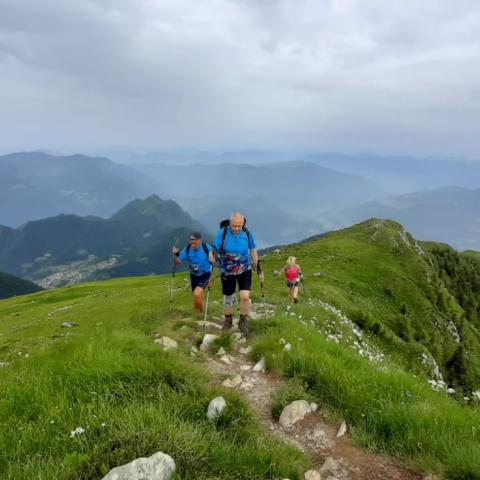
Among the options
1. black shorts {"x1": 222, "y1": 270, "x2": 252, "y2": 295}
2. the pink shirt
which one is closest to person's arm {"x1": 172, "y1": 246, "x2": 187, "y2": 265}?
black shorts {"x1": 222, "y1": 270, "x2": 252, "y2": 295}

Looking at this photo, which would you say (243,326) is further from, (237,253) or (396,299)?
(396,299)

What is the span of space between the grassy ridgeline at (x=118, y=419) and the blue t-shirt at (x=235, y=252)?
15.9 ft

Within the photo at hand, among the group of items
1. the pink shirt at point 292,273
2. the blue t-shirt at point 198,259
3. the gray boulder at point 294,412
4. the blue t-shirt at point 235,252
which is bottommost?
the pink shirt at point 292,273

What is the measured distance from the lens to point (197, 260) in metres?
17.0

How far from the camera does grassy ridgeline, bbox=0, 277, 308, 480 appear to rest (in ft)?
17.5

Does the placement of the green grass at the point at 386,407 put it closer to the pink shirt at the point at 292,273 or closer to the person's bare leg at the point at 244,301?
the person's bare leg at the point at 244,301

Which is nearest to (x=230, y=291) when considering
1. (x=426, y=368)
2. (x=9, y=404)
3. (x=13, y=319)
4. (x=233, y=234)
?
(x=233, y=234)

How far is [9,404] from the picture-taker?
6.98 metres

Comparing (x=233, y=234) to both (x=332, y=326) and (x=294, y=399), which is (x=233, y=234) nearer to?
(x=294, y=399)

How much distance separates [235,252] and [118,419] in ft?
26.6

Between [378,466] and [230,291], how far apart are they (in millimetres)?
8753

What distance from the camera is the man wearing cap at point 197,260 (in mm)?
16672

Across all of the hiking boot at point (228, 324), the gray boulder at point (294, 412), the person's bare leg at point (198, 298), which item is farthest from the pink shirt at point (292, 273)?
the gray boulder at point (294, 412)

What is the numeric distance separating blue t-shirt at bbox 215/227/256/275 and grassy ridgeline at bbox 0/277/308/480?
15.9 ft
